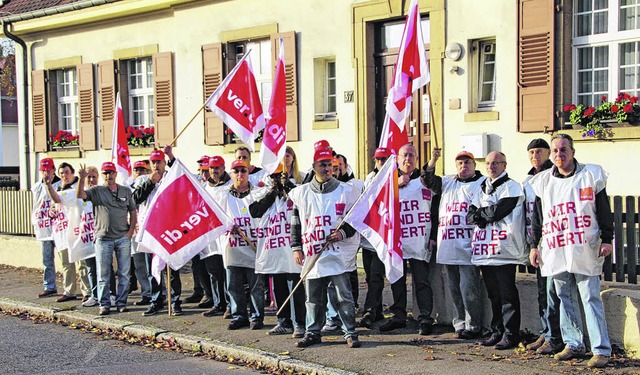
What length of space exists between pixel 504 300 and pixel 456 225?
0.92 meters

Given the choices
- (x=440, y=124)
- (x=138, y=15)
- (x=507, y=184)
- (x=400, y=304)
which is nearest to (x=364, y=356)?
(x=400, y=304)

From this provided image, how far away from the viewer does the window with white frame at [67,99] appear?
71.1 ft

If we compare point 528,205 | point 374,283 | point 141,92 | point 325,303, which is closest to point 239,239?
point 325,303

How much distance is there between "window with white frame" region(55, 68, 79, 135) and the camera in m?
21.7

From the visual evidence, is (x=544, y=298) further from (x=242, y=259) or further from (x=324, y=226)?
(x=242, y=259)

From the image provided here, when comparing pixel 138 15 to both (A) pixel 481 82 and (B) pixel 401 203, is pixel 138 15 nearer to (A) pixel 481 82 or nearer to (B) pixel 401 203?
(A) pixel 481 82

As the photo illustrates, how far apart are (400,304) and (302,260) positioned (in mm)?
1314

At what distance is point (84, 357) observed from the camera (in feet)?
30.3

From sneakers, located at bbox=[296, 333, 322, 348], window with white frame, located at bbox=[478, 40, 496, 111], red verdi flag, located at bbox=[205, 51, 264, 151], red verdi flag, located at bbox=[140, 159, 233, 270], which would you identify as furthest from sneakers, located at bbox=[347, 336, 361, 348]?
window with white frame, located at bbox=[478, 40, 496, 111]

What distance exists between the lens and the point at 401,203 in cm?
968

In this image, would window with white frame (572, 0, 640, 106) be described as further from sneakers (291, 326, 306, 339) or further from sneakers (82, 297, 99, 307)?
sneakers (82, 297, 99, 307)

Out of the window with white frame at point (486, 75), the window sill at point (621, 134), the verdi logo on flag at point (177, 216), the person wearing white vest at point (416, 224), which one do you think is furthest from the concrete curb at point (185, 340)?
the window with white frame at point (486, 75)

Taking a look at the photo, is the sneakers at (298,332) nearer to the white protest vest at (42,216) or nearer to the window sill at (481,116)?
the window sill at (481,116)

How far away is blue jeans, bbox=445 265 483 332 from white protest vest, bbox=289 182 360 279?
109 cm
